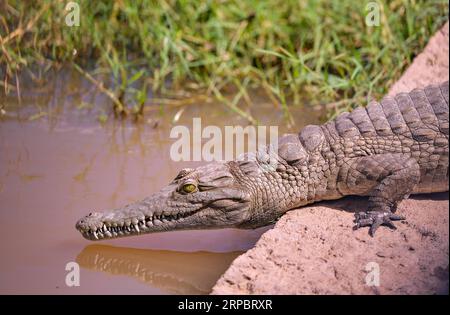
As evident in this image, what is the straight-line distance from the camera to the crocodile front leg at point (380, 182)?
4.14 meters

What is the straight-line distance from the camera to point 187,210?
4422mm

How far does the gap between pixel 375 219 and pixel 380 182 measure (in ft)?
1.23

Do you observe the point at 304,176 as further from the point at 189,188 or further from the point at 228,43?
the point at 228,43

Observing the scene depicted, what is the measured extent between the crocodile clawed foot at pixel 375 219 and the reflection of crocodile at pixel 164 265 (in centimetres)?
89

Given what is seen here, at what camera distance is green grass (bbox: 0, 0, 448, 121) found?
22.7 feet

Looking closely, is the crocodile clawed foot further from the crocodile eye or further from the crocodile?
the crocodile eye

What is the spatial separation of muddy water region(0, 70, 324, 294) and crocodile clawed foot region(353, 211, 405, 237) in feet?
2.78

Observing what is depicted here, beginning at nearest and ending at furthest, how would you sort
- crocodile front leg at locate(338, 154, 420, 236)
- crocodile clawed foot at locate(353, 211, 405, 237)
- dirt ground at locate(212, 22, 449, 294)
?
dirt ground at locate(212, 22, 449, 294) → crocodile clawed foot at locate(353, 211, 405, 237) → crocodile front leg at locate(338, 154, 420, 236)

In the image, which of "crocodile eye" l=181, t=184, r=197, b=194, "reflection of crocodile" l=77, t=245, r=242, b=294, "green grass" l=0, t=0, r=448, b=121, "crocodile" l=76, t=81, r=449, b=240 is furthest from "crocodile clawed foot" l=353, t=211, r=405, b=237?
"green grass" l=0, t=0, r=448, b=121

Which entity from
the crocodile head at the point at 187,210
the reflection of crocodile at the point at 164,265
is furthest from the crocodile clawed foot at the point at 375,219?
the reflection of crocodile at the point at 164,265

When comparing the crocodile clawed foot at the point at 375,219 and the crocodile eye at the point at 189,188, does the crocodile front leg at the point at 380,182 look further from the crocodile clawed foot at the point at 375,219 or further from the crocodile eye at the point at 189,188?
the crocodile eye at the point at 189,188

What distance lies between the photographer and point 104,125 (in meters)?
6.71

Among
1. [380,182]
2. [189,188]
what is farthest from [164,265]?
[380,182]
